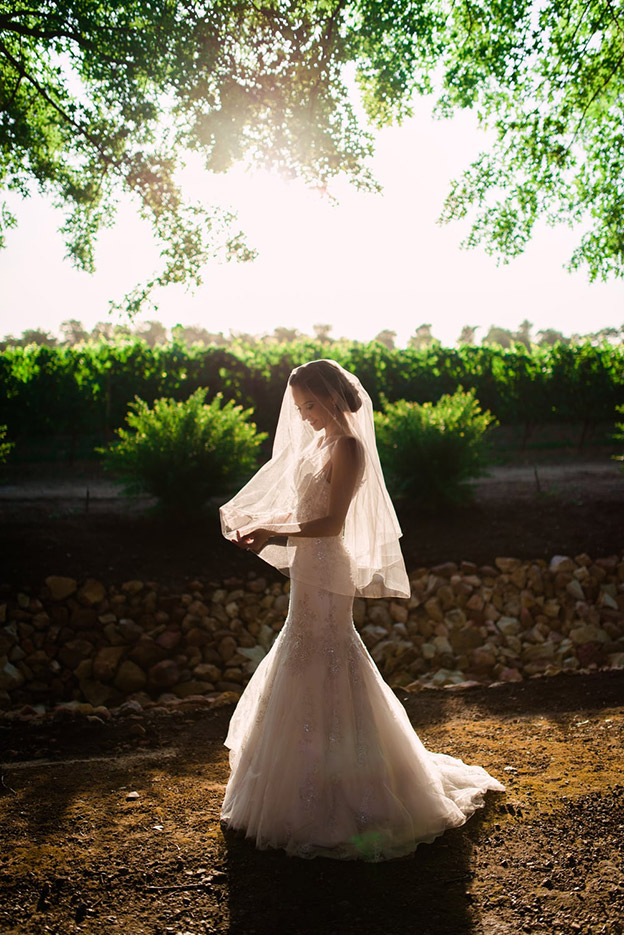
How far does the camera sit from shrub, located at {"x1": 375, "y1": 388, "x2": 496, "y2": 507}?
8875 millimetres

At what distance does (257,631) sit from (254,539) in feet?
13.3

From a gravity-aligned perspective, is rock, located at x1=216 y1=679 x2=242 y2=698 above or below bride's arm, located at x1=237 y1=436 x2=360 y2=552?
below

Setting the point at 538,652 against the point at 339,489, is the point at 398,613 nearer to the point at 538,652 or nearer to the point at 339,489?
the point at 538,652

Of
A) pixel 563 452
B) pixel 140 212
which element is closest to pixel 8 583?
pixel 140 212

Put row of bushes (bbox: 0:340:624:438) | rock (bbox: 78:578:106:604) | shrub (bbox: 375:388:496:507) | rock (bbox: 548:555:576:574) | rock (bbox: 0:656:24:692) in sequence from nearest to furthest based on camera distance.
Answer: rock (bbox: 0:656:24:692), rock (bbox: 78:578:106:604), rock (bbox: 548:555:576:574), shrub (bbox: 375:388:496:507), row of bushes (bbox: 0:340:624:438)

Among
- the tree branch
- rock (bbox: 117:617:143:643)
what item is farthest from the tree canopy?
rock (bbox: 117:617:143:643)

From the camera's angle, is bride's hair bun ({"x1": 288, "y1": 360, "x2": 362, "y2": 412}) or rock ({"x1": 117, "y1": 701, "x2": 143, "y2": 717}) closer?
bride's hair bun ({"x1": 288, "y1": 360, "x2": 362, "y2": 412})

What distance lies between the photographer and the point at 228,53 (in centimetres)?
744

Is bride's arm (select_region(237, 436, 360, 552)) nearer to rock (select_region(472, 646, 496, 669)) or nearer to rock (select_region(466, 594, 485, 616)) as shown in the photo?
rock (select_region(472, 646, 496, 669))

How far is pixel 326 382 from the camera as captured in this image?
3314mm

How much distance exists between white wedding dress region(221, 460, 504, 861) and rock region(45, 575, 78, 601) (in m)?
4.07

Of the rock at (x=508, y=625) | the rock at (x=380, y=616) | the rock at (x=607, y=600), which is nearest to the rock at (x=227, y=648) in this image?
the rock at (x=380, y=616)

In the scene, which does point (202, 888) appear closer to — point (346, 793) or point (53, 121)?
point (346, 793)

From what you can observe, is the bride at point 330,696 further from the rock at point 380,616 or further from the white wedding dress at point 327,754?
the rock at point 380,616
